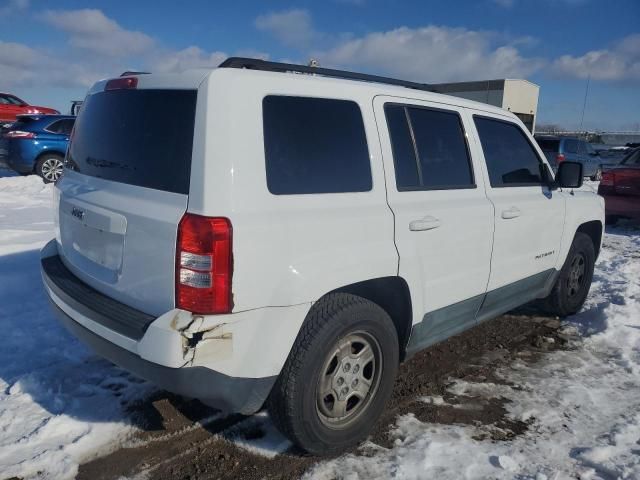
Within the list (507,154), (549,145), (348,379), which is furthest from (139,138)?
(549,145)

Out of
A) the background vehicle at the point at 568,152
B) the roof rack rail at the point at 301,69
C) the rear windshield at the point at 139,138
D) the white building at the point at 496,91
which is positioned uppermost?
the white building at the point at 496,91

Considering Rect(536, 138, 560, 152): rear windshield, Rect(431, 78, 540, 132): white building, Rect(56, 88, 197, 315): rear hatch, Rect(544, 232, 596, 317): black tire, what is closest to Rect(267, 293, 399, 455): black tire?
Rect(56, 88, 197, 315): rear hatch

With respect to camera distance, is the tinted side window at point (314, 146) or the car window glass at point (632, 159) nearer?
the tinted side window at point (314, 146)

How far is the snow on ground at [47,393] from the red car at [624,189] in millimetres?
9044

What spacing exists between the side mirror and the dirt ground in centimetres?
143

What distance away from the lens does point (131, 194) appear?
2445 mm

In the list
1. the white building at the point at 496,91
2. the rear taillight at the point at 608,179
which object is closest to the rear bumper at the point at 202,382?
the rear taillight at the point at 608,179

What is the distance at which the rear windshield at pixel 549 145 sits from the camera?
16.0 metres

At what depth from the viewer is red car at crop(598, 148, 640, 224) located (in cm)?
905

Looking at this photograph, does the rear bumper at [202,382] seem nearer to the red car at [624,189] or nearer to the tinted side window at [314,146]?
the tinted side window at [314,146]

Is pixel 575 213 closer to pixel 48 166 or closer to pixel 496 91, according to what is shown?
pixel 48 166

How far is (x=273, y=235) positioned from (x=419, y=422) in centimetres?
166

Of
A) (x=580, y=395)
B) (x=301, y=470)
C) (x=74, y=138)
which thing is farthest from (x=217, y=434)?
(x=580, y=395)

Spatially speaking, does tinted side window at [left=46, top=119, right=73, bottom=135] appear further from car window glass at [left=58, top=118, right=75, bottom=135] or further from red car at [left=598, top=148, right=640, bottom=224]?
red car at [left=598, top=148, right=640, bottom=224]
